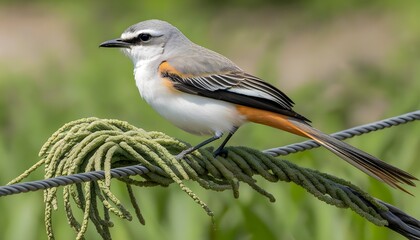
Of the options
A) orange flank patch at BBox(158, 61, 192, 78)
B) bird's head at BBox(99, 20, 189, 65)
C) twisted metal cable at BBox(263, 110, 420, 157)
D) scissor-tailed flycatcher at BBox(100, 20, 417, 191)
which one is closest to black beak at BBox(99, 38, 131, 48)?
bird's head at BBox(99, 20, 189, 65)

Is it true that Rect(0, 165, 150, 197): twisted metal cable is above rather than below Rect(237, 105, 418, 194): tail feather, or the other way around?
above

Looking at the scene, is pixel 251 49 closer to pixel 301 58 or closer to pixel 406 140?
pixel 301 58

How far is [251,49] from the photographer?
11.4 metres

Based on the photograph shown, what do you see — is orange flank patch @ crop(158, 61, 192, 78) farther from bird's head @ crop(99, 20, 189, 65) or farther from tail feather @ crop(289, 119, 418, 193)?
tail feather @ crop(289, 119, 418, 193)

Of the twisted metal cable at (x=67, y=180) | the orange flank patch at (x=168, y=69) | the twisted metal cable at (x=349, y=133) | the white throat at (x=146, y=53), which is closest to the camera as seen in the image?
the twisted metal cable at (x=67, y=180)

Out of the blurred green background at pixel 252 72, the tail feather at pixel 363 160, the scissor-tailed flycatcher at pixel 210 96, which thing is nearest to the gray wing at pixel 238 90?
the scissor-tailed flycatcher at pixel 210 96

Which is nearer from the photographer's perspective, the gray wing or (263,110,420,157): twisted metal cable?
(263,110,420,157): twisted metal cable

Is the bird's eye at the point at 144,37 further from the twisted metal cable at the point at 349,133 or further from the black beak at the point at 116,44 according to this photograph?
the twisted metal cable at the point at 349,133

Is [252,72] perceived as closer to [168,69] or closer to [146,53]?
[146,53]

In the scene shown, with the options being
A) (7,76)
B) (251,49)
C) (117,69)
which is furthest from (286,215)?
(251,49)

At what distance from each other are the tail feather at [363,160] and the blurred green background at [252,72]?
4.13 feet

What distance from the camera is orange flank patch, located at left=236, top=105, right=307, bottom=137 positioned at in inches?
154

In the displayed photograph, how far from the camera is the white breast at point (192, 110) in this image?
397 cm

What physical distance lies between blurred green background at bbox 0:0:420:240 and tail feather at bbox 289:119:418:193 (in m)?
1.26
